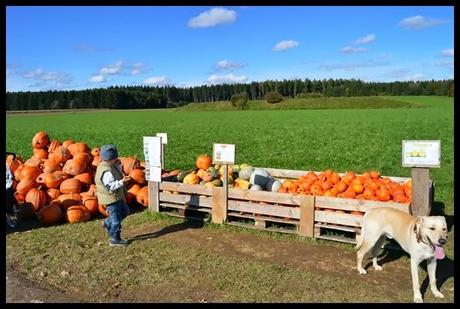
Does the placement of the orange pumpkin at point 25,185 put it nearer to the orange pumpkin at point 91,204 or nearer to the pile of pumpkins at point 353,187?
the orange pumpkin at point 91,204

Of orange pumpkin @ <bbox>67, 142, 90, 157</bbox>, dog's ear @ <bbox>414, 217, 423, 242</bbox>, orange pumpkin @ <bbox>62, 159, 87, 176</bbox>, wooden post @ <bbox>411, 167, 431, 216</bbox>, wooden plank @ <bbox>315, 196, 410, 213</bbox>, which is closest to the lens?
dog's ear @ <bbox>414, 217, 423, 242</bbox>

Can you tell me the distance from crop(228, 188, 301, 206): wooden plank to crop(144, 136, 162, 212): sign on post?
1.40 metres

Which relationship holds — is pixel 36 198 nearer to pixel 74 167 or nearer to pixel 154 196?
pixel 74 167

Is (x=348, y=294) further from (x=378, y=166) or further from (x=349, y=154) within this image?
(x=349, y=154)

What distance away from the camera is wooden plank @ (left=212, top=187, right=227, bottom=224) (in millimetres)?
7961

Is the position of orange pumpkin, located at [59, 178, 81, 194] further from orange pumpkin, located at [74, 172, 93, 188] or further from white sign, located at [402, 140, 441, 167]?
white sign, located at [402, 140, 441, 167]

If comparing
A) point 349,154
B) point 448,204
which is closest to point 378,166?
point 349,154

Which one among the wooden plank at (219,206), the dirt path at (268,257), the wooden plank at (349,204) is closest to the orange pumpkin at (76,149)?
the dirt path at (268,257)

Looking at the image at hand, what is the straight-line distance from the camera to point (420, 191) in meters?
6.44

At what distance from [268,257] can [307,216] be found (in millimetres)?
1062

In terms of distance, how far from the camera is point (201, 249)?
6848mm

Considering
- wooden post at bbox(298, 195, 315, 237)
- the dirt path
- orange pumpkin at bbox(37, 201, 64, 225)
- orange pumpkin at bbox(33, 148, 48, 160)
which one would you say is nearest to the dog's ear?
the dirt path

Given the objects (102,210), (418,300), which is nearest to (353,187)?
(418,300)

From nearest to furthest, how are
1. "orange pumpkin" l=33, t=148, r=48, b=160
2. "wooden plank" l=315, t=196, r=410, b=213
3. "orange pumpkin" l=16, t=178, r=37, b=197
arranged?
"wooden plank" l=315, t=196, r=410, b=213 < "orange pumpkin" l=16, t=178, r=37, b=197 < "orange pumpkin" l=33, t=148, r=48, b=160
